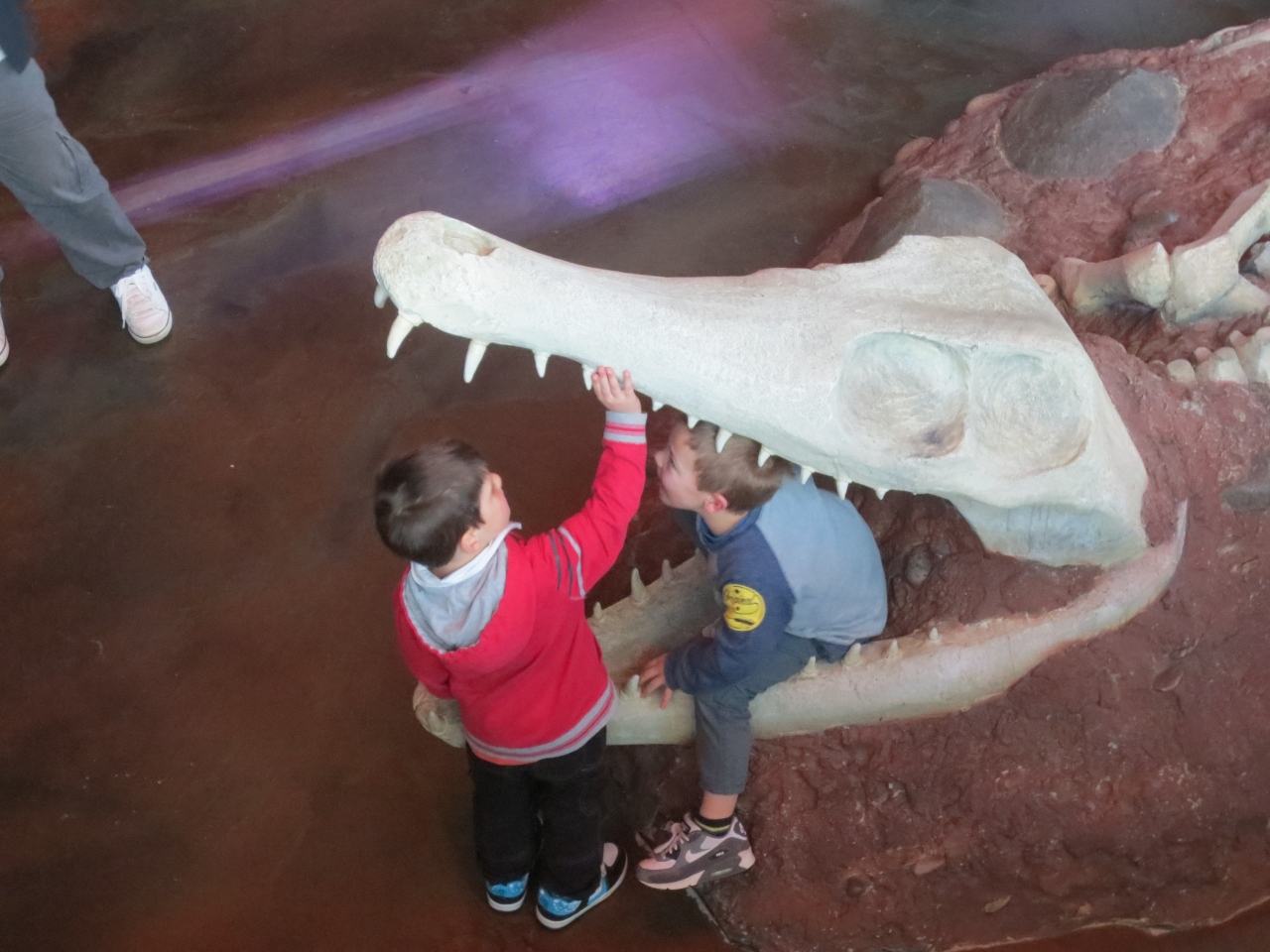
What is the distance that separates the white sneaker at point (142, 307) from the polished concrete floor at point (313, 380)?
0.22ft

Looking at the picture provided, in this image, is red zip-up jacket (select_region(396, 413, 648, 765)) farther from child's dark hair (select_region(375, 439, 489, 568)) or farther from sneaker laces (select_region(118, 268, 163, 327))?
sneaker laces (select_region(118, 268, 163, 327))

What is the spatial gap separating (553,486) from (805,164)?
5.98 feet

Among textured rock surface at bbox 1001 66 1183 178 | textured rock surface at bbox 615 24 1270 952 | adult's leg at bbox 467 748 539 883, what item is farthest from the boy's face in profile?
textured rock surface at bbox 1001 66 1183 178

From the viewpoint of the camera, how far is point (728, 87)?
15.1ft

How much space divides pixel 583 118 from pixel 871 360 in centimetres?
304

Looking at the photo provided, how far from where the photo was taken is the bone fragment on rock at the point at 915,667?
2.06m

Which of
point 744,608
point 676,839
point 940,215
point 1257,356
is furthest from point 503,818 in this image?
point 940,215

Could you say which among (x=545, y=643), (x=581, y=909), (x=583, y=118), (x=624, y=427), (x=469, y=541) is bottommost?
(x=581, y=909)

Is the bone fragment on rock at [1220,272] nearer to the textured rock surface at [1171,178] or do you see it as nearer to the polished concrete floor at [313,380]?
the textured rock surface at [1171,178]

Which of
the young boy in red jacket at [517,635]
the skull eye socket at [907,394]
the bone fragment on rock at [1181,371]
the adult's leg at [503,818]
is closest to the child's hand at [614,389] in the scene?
the young boy in red jacket at [517,635]

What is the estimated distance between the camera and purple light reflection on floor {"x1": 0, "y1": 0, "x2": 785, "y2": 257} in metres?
4.25

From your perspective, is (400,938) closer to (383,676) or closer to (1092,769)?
(383,676)

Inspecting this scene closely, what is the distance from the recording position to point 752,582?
6.37 ft

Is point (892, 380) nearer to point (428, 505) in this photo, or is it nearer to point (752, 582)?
point (752, 582)
